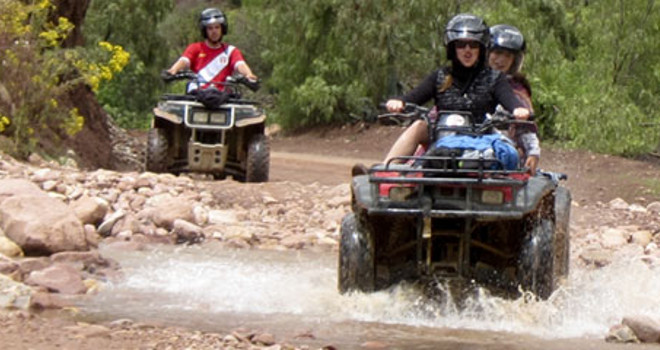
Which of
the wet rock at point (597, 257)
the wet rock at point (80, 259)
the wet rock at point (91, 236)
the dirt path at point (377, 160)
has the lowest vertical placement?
the dirt path at point (377, 160)

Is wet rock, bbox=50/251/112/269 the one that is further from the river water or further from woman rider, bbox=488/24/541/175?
woman rider, bbox=488/24/541/175

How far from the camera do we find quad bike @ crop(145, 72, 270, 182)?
14.0 meters

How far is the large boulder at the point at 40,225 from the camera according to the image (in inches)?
356

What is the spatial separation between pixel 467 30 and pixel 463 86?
407 mm

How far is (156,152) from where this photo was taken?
14.2 meters

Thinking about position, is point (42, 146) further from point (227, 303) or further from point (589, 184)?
point (227, 303)

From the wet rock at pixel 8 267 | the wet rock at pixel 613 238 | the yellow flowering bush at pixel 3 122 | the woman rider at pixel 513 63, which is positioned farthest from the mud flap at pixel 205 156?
the wet rock at pixel 8 267

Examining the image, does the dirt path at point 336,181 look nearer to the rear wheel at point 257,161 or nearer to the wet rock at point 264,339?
the wet rock at point 264,339

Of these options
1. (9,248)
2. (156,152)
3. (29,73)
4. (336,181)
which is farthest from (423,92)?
(336,181)

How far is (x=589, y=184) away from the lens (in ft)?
52.6

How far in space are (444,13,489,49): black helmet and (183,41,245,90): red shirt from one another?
6.56 m

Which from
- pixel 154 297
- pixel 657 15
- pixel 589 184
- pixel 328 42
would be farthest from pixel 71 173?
pixel 328 42

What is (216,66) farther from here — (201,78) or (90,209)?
(90,209)

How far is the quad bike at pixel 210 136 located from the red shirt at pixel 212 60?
0.19m
